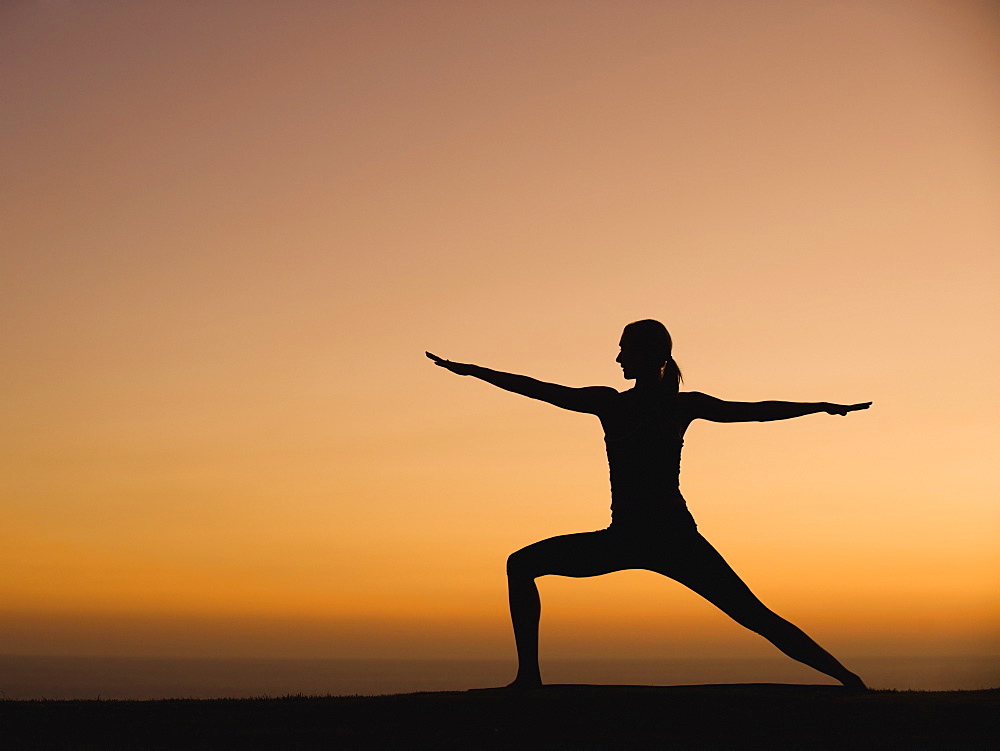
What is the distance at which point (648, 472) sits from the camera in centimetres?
884

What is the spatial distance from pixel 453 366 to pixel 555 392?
917 millimetres

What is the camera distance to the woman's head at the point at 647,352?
30.0 feet

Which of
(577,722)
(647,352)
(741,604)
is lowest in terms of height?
(577,722)

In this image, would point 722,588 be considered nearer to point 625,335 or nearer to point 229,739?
point 625,335

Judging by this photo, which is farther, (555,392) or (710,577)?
(555,392)

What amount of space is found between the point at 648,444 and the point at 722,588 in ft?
4.24

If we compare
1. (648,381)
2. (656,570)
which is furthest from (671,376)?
(656,570)

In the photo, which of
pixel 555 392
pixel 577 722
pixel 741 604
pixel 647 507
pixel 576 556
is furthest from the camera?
pixel 555 392

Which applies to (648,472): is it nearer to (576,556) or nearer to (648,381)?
(648,381)

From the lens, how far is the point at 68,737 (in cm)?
808

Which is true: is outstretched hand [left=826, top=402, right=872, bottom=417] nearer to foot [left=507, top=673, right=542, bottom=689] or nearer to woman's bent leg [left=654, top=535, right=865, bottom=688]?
woman's bent leg [left=654, top=535, right=865, bottom=688]

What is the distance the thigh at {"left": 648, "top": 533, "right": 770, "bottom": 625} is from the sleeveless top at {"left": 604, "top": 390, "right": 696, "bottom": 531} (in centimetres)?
21

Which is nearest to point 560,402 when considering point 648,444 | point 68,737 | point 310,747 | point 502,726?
point 648,444

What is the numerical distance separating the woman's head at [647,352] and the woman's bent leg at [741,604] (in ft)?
4.79
